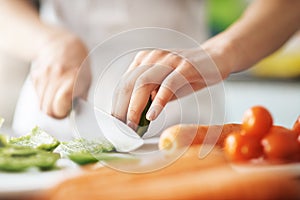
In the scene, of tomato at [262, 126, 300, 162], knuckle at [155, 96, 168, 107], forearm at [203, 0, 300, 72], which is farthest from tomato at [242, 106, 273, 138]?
forearm at [203, 0, 300, 72]

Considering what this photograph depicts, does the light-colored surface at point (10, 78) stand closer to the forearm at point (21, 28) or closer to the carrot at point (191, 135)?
the forearm at point (21, 28)

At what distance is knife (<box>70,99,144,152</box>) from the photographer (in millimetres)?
824

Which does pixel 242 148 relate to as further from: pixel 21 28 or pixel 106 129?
pixel 21 28

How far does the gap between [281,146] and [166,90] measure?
17 cm

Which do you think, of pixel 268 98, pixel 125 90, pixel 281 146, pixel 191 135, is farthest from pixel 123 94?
pixel 268 98

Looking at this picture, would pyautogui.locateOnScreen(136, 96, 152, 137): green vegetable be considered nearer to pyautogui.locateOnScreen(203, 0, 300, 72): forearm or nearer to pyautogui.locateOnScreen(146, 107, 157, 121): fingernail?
pyautogui.locateOnScreen(146, 107, 157, 121): fingernail

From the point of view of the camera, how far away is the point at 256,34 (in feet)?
3.71

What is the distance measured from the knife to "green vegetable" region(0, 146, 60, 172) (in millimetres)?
72

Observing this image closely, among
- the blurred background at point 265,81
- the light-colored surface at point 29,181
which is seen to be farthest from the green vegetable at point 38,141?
the blurred background at point 265,81

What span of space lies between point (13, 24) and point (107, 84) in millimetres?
484

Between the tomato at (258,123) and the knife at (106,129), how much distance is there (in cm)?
15

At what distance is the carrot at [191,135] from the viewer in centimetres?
82

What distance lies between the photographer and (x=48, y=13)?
69.7 inches

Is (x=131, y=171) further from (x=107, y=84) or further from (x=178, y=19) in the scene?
(x=178, y=19)
